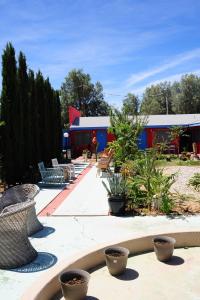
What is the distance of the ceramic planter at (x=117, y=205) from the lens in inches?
314

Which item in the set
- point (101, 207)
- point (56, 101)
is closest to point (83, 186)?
point (101, 207)

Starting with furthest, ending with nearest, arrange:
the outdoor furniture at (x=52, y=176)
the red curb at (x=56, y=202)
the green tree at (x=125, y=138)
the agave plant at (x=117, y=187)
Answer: the green tree at (x=125, y=138)
the outdoor furniture at (x=52, y=176)
the red curb at (x=56, y=202)
the agave plant at (x=117, y=187)

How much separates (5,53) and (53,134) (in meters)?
7.98

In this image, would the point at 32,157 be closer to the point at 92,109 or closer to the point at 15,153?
the point at 15,153

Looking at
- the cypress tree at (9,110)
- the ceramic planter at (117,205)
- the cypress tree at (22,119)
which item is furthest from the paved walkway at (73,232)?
the cypress tree at (22,119)

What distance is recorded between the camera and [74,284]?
405 centimetres

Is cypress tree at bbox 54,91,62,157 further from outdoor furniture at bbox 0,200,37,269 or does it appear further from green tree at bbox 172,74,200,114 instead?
green tree at bbox 172,74,200,114

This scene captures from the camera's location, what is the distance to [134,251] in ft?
18.5

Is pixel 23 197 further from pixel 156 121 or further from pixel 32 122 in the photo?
pixel 156 121

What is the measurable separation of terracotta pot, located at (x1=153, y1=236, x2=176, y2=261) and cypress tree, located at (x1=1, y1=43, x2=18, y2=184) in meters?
8.39

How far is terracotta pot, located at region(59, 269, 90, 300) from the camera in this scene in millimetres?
3990

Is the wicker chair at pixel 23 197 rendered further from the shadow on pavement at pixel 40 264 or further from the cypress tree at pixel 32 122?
the cypress tree at pixel 32 122

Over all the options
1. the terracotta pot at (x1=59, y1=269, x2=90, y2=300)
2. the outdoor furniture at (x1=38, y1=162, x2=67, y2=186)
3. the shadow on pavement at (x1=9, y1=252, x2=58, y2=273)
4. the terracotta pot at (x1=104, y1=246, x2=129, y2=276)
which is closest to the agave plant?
the shadow on pavement at (x1=9, y1=252, x2=58, y2=273)

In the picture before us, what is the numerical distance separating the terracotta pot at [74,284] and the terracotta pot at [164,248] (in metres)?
1.44
